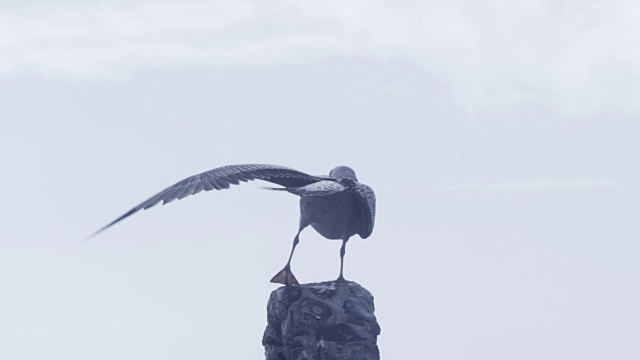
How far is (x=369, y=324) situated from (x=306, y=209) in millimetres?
2176

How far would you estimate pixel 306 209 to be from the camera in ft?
66.1

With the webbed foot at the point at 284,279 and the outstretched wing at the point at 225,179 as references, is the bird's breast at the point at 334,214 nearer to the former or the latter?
the outstretched wing at the point at 225,179

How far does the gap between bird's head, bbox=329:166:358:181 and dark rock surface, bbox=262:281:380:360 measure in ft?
5.61

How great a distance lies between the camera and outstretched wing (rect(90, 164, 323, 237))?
56.6 feet

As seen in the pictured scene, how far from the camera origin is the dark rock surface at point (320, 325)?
1873 cm

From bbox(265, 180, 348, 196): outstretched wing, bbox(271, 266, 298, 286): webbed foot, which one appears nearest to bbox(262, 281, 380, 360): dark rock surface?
bbox(271, 266, 298, 286): webbed foot

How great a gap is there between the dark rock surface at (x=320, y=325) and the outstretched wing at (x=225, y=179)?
1.61 meters

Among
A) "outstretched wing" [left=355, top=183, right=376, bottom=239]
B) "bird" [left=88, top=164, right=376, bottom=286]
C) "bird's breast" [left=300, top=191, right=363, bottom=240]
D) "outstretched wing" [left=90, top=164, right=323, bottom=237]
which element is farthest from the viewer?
"bird's breast" [left=300, top=191, right=363, bottom=240]

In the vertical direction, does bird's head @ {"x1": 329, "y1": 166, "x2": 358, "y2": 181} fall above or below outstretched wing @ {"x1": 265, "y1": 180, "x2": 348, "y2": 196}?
above

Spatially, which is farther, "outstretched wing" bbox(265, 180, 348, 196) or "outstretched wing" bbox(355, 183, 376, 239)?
"outstretched wing" bbox(355, 183, 376, 239)

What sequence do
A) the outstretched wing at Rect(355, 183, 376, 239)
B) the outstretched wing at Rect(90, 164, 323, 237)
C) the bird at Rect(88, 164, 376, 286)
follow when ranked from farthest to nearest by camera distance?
the outstretched wing at Rect(355, 183, 376, 239), the bird at Rect(88, 164, 376, 286), the outstretched wing at Rect(90, 164, 323, 237)

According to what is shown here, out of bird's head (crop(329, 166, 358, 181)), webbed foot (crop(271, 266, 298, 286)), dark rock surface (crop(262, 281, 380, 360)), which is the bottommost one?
dark rock surface (crop(262, 281, 380, 360))

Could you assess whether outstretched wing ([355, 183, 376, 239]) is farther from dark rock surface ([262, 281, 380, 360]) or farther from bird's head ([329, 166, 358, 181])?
dark rock surface ([262, 281, 380, 360])

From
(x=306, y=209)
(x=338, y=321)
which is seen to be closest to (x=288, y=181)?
(x=306, y=209)
